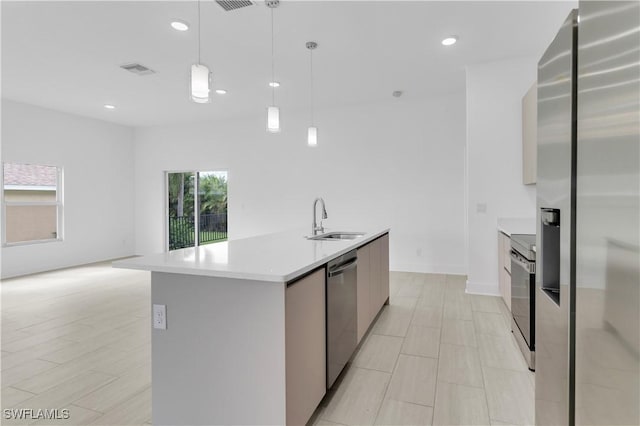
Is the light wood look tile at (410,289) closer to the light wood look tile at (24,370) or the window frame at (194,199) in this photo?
the light wood look tile at (24,370)

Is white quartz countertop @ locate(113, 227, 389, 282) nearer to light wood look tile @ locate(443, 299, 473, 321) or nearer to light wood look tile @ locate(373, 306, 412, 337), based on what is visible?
light wood look tile @ locate(373, 306, 412, 337)

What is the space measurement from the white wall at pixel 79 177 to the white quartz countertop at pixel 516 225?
739 cm

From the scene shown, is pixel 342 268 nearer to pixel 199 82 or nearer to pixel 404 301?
pixel 199 82

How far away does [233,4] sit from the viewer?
2930 mm

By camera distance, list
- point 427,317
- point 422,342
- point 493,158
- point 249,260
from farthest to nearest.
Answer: point 493,158
point 427,317
point 422,342
point 249,260

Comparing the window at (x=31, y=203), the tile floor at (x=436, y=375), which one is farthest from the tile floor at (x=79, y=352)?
the window at (x=31, y=203)

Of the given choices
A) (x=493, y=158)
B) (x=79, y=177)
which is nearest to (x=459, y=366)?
(x=493, y=158)

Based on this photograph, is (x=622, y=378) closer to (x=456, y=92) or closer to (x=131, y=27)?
(x=131, y=27)

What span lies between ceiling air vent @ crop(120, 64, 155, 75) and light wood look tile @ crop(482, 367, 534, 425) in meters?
4.89

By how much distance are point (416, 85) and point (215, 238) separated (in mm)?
5041

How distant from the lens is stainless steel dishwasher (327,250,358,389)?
2064mm

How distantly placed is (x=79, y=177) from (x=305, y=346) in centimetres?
697

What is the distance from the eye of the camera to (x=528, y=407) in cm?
200

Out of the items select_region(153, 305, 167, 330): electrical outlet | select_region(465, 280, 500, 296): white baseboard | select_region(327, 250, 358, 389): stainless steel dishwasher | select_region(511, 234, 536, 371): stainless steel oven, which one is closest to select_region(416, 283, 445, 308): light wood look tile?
select_region(465, 280, 500, 296): white baseboard
